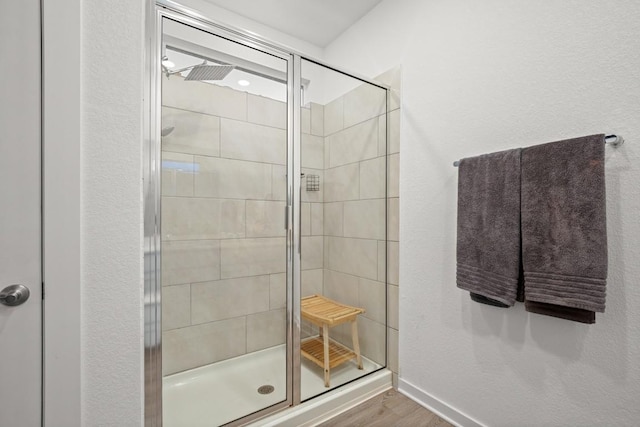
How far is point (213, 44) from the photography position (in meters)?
1.35

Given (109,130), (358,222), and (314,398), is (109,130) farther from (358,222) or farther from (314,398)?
(314,398)

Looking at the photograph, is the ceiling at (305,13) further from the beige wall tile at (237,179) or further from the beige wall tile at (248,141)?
the beige wall tile at (237,179)

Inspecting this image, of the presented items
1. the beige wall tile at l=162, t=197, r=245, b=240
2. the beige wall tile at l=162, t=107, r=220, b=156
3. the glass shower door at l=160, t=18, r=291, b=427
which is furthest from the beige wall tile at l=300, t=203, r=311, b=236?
the beige wall tile at l=162, t=107, r=220, b=156

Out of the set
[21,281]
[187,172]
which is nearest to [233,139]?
[187,172]

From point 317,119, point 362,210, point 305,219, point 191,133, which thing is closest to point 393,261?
point 362,210

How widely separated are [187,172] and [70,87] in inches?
26.2

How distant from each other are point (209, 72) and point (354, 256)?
54.8 inches

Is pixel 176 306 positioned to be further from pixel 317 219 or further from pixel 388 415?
pixel 388 415

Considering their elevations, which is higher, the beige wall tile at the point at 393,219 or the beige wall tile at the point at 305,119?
the beige wall tile at the point at 305,119

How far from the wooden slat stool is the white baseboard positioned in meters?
0.29

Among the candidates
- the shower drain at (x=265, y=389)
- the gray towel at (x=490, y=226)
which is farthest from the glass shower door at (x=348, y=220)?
the gray towel at (x=490, y=226)

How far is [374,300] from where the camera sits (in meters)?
1.89

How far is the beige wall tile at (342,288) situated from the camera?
1928 millimetres

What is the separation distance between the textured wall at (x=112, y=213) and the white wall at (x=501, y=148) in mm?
1375
